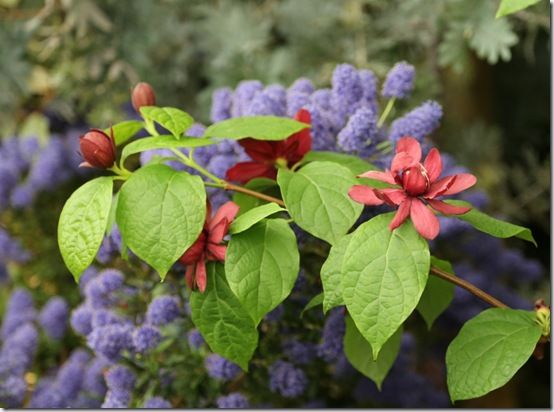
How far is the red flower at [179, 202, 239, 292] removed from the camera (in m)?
0.56

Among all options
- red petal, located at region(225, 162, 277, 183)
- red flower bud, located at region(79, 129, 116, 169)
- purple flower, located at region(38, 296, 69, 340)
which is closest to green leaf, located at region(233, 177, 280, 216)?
red petal, located at region(225, 162, 277, 183)

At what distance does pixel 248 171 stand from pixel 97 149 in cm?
13

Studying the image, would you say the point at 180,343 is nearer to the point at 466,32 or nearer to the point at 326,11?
the point at 466,32

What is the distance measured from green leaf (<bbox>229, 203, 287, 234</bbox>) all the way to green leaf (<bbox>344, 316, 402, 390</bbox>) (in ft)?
0.43

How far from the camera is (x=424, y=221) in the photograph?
501 millimetres

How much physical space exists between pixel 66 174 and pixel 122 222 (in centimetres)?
65

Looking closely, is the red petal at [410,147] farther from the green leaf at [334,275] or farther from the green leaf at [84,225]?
the green leaf at [84,225]

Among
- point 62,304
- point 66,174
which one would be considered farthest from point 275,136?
point 66,174

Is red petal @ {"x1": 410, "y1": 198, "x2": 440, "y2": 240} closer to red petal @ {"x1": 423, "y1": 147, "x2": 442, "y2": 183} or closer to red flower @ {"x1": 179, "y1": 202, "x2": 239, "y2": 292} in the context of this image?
red petal @ {"x1": 423, "y1": 147, "x2": 442, "y2": 183}

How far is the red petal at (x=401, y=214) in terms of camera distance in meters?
0.50

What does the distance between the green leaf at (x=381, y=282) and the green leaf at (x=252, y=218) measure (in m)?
0.06

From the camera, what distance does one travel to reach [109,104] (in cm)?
125

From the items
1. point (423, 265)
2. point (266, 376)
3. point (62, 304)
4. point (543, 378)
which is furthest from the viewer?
point (543, 378)

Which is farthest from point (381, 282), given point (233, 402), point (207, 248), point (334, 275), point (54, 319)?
point (54, 319)
